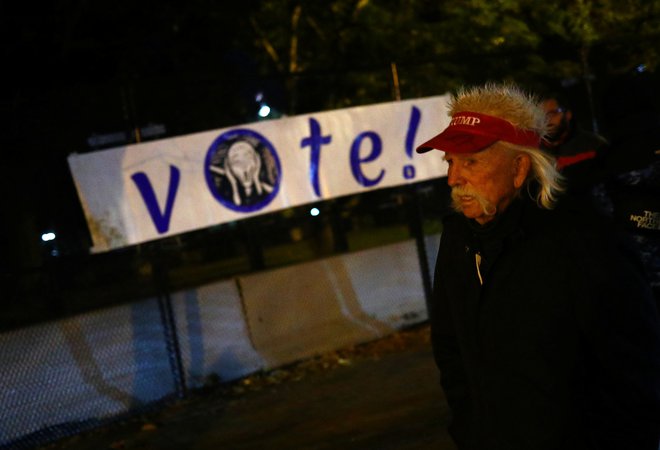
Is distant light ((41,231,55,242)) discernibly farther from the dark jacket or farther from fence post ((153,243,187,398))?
the dark jacket

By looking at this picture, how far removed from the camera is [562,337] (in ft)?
7.73

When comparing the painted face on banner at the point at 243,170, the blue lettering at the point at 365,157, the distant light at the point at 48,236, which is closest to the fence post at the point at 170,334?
the painted face on banner at the point at 243,170

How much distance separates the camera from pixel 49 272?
23.7 feet

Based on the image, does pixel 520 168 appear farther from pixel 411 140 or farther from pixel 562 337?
pixel 411 140

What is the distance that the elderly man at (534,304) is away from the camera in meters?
2.31

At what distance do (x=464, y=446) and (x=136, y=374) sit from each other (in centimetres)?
490

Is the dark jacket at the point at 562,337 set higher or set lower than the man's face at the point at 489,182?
lower

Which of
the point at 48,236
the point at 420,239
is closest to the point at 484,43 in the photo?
the point at 420,239

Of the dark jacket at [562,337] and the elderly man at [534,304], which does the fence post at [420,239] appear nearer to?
the elderly man at [534,304]

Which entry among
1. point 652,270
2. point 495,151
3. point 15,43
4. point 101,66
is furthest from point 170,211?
point 101,66

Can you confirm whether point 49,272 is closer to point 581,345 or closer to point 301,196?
point 301,196

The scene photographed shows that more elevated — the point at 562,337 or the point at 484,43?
the point at 484,43

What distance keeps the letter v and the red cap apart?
4.71 meters

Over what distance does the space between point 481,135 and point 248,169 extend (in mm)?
5104
